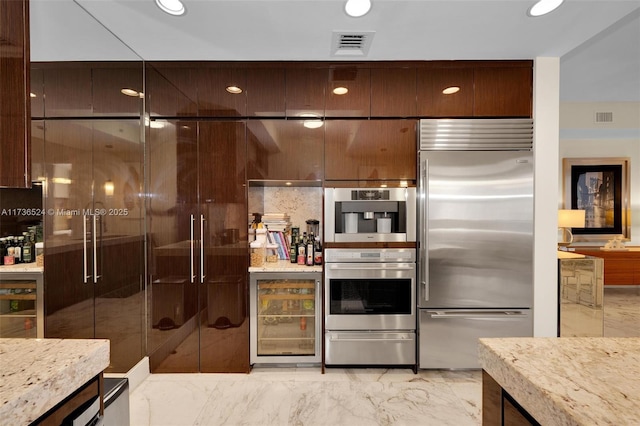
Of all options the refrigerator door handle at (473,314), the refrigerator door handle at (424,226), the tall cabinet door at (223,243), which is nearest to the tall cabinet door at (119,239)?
the tall cabinet door at (223,243)

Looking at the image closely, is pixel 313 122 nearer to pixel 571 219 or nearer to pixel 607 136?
pixel 571 219

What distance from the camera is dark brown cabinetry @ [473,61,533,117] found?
8.73 feet

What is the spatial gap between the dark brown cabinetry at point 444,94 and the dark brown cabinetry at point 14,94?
245cm

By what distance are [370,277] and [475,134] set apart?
57.3 inches

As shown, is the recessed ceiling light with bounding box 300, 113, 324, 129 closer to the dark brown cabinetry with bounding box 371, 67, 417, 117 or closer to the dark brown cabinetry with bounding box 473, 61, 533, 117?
the dark brown cabinetry with bounding box 371, 67, 417, 117

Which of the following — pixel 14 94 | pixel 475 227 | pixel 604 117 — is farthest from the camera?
pixel 604 117

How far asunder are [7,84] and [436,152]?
2503 mm

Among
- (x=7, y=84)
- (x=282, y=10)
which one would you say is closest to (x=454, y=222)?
(x=282, y=10)

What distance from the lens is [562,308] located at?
270cm

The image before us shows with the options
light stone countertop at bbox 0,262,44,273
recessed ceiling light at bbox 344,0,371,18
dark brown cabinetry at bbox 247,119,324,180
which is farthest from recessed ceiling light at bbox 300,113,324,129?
light stone countertop at bbox 0,262,44,273

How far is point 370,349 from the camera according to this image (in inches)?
104

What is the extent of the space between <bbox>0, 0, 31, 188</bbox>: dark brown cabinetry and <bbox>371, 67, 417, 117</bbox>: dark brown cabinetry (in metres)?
2.20

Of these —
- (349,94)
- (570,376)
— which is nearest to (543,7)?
(349,94)

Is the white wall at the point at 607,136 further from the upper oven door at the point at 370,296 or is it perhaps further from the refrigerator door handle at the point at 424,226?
the upper oven door at the point at 370,296
